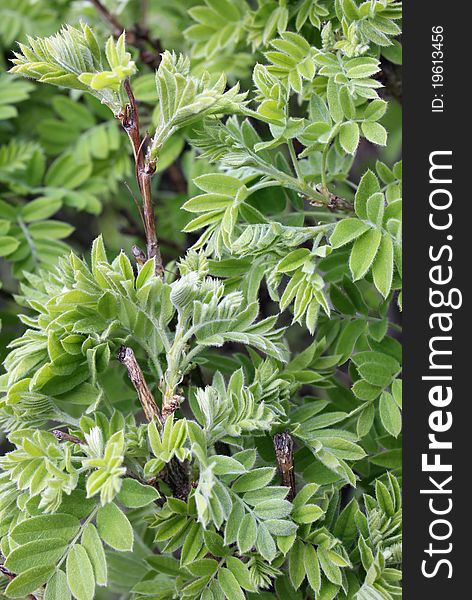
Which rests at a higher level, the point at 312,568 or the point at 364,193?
the point at 364,193

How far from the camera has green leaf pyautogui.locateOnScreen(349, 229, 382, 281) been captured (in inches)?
32.4

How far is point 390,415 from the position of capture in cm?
86

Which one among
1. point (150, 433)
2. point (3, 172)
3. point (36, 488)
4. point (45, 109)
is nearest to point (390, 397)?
point (150, 433)

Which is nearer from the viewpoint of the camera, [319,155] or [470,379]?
[470,379]

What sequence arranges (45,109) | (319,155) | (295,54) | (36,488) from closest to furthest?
(36,488), (295,54), (319,155), (45,109)

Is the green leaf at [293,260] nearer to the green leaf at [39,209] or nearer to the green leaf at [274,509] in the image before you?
the green leaf at [274,509]

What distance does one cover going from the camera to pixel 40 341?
81cm

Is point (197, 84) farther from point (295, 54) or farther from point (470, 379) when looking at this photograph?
point (470, 379)

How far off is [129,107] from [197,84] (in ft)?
0.28

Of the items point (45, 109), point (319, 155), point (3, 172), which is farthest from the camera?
point (45, 109)

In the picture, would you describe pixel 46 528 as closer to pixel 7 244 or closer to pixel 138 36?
pixel 7 244

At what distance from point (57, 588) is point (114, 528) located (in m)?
0.09

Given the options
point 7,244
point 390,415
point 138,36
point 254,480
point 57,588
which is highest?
point 138,36

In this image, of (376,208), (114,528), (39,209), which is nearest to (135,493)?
(114,528)
